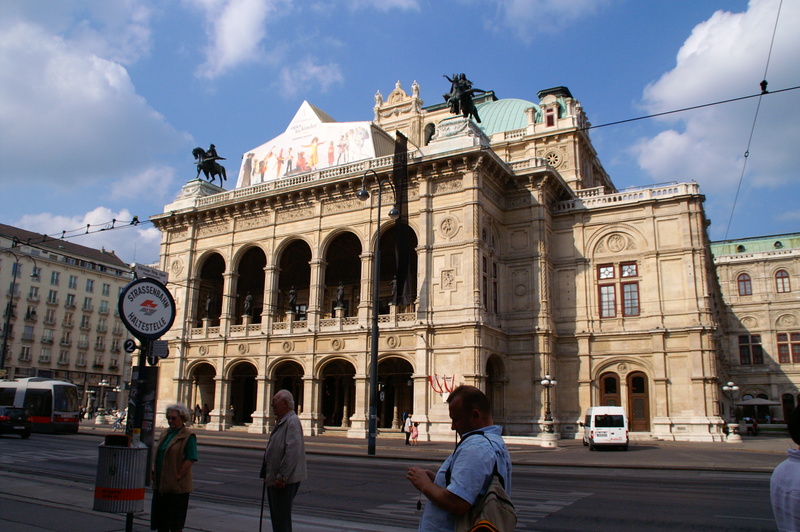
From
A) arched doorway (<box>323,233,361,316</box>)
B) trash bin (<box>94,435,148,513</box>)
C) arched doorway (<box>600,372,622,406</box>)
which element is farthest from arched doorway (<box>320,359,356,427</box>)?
trash bin (<box>94,435,148,513</box>)

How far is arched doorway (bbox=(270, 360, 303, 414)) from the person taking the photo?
40562 mm

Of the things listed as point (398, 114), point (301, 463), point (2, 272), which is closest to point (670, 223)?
point (398, 114)

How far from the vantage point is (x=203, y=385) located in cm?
4341

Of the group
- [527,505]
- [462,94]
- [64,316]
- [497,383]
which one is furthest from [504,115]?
[64,316]

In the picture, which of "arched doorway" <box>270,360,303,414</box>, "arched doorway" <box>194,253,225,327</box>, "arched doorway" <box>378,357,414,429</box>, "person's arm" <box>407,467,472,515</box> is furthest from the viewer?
"arched doorway" <box>194,253,225,327</box>

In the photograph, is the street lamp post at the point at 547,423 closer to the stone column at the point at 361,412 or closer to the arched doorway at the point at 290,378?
the stone column at the point at 361,412

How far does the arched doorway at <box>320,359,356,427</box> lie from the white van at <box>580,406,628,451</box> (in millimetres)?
16276

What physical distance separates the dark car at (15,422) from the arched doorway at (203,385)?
52.9 feet

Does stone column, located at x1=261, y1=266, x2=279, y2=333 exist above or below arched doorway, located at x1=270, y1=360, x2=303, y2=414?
above

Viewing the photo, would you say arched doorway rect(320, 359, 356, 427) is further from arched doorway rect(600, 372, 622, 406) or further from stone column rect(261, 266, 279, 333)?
arched doorway rect(600, 372, 622, 406)

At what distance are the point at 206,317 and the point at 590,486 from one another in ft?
111

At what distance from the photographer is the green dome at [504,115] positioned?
48.6m

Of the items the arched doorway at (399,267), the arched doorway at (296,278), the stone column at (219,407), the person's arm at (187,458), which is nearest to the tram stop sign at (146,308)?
the person's arm at (187,458)

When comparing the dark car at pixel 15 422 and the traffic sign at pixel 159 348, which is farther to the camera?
the dark car at pixel 15 422
